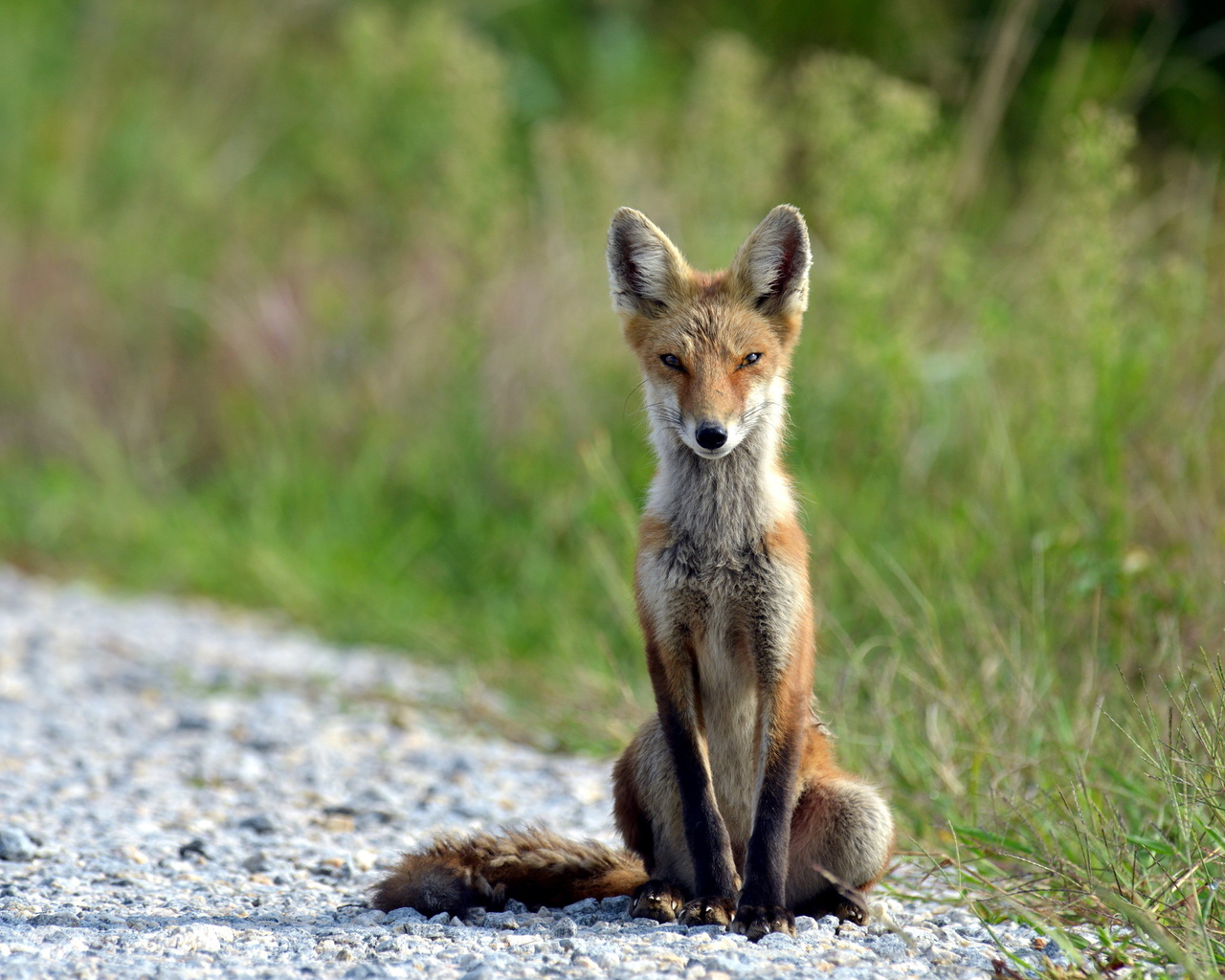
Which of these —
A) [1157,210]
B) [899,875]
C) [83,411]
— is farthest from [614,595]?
[83,411]

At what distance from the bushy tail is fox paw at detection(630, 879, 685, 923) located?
0.21 meters

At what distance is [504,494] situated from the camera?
26.3 ft

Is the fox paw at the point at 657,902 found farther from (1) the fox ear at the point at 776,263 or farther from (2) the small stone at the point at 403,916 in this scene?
(1) the fox ear at the point at 776,263

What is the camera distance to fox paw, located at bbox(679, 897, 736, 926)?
3.29 m

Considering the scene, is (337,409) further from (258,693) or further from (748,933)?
(748,933)

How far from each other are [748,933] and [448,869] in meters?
0.80

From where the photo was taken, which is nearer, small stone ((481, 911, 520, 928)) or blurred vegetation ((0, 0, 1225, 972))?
small stone ((481, 911, 520, 928))

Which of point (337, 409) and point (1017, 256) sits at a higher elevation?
point (1017, 256)

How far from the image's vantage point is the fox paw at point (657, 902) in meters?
3.43

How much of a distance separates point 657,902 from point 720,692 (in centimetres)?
58

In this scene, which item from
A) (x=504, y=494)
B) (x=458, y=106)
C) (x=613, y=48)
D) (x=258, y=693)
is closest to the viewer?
(x=258, y=693)

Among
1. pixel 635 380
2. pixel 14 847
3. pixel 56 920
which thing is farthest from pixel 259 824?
pixel 635 380

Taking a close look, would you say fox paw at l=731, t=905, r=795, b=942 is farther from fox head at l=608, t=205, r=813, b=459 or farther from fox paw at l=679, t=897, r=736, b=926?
fox head at l=608, t=205, r=813, b=459

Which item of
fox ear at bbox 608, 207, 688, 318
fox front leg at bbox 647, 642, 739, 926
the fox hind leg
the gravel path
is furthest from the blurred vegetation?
fox ear at bbox 608, 207, 688, 318
